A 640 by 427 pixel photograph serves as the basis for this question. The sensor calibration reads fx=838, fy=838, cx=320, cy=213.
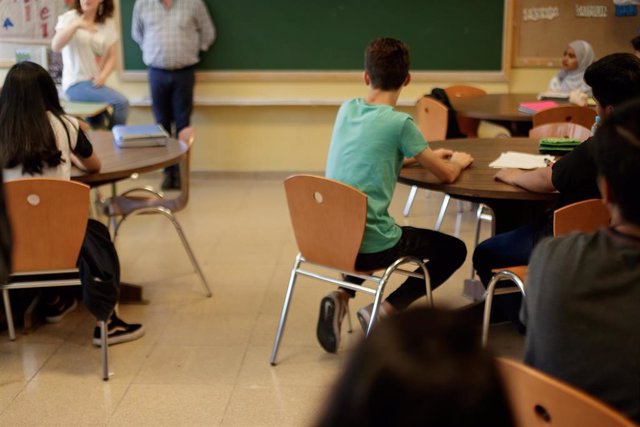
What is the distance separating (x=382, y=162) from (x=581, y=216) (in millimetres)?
727

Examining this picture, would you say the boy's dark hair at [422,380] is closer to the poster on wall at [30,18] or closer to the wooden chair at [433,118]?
the wooden chair at [433,118]

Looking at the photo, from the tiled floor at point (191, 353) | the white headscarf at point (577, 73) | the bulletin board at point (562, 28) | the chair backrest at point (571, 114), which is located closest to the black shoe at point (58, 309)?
the tiled floor at point (191, 353)

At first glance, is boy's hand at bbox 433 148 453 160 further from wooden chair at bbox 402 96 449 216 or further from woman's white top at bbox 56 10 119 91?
woman's white top at bbox 56 10 119 91

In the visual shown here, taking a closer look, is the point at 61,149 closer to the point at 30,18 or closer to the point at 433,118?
the point at 433,118

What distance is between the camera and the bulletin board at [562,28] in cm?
603

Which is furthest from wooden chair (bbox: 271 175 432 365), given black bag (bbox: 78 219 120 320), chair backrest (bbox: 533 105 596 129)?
chair backrest (bbox: 533 105 596 129)

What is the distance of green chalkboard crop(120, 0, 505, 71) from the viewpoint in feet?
20.2

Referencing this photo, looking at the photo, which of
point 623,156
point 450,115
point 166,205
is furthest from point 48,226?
point 450,115

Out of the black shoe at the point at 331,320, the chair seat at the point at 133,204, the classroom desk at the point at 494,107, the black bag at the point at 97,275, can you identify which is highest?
the classroom desk at the point at 494,107

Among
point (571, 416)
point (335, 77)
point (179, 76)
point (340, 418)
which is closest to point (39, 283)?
point (571, 416)

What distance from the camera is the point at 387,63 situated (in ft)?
9.80

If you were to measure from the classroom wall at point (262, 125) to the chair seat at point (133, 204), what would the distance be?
2.55m

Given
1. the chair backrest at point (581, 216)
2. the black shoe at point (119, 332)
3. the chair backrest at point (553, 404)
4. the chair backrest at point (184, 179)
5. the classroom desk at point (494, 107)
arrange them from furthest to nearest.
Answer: the classroom desk at point (494, 107) → the chair backrest at point (184, 179) → the black shoe at point (119, 332) → the chair backrest at point (581, 216) → the chair backrest at point (553, 404)

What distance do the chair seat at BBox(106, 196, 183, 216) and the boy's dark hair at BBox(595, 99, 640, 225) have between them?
2.59 m
